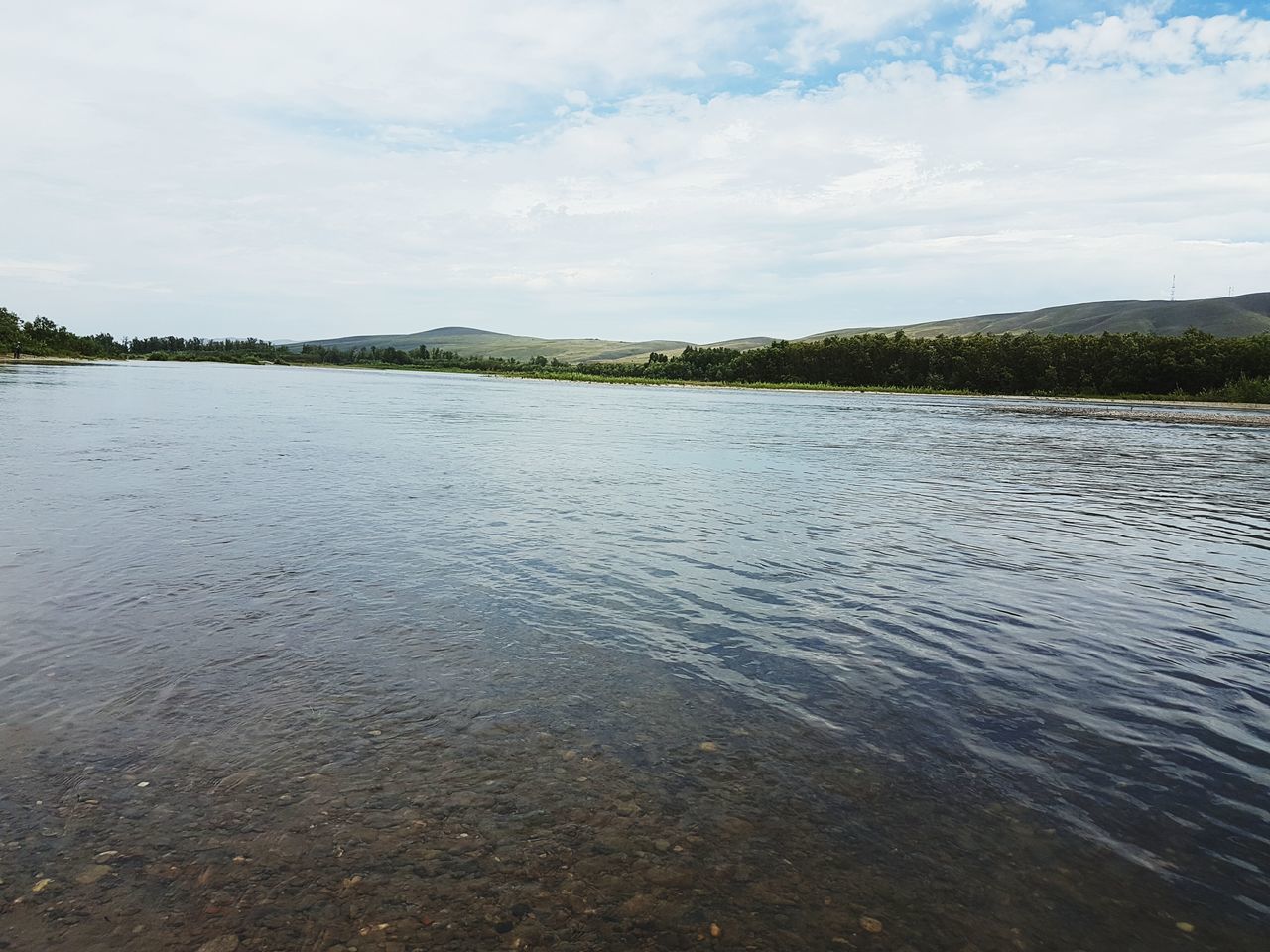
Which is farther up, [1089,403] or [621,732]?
[621,732]

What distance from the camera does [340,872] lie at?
5.58m

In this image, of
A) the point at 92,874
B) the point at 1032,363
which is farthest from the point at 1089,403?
the point at 92,874

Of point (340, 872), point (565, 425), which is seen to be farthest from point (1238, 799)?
point (565, 425)

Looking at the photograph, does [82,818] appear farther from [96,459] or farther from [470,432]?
[470,432]

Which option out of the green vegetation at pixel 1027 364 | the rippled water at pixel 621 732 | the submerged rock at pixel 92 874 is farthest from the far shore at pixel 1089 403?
the submerged rock at pixel 92 874

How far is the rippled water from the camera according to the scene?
5379 mm

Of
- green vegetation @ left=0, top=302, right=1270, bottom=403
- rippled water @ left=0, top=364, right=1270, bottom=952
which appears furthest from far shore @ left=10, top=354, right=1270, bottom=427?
rippled water @ left=0, top=364, right=1270, bottom=952

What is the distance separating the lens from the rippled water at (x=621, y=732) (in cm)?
538

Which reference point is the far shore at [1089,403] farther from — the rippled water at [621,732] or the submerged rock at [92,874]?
the submerged rock at [92,874]

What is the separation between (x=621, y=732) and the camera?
8.05 meters

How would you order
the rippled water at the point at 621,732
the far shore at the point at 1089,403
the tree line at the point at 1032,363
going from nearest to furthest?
the rippled water at the point at 621,732
the far shore at the point at 1089,403
the tree line at the point at 1032,363

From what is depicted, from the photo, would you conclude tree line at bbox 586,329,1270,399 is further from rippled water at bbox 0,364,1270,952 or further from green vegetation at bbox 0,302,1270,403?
rippled water at bbox 0,364,1270,952

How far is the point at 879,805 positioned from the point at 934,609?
6307 millimetres

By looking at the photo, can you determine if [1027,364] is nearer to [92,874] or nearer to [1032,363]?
[1032,363]
